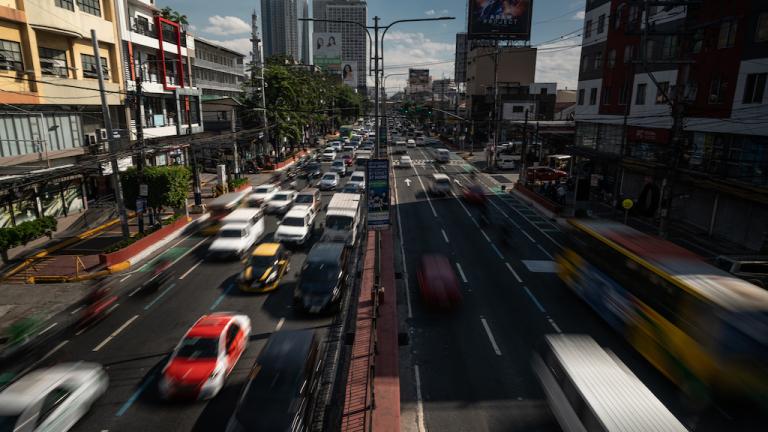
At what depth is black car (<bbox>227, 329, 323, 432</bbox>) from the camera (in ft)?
33.8

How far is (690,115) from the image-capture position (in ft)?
100

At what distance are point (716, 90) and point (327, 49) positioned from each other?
6038 inches

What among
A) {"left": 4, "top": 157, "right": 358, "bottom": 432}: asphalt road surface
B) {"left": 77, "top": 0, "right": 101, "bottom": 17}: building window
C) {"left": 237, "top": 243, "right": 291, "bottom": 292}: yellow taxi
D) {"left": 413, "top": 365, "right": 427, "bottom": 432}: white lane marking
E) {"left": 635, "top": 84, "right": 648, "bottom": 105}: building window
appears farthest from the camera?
{"left": 635, "top": 84, "right": 648, "bottom": 105}: building window

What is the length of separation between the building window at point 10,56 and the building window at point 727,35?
142 ft

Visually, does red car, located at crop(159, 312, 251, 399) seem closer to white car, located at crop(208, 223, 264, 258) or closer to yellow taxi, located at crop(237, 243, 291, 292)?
yellow taxi, located at crop(237, 243, 291, 292)

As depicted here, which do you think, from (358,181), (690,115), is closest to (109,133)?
(358,181)

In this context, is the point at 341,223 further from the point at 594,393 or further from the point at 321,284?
the point at 594,393

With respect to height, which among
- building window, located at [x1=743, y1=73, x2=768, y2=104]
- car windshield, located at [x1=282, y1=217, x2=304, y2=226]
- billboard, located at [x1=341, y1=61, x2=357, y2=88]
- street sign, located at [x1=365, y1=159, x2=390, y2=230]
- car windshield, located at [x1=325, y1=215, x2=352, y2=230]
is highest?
billboard, located at [x1=341, y1=61, x2=357, y2=88]

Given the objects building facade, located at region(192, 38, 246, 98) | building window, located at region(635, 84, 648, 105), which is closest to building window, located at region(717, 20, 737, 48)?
building window, located at region(635, 84, 648, 105)

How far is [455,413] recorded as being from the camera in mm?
12445

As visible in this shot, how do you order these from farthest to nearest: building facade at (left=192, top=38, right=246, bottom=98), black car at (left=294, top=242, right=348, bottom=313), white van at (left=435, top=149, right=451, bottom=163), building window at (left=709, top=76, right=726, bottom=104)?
1. building facade at (left=192, top=38, right=246, bottom=98)
2. white van at (left=435, top=149, right=451, bottom=163)
3. building window at (left=709, top=76, right=726, bottom=104)
4. black car at (left=294, top=242, right=348, bottom=313)

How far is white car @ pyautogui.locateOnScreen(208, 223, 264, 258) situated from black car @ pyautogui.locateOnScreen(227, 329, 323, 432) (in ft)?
40.1

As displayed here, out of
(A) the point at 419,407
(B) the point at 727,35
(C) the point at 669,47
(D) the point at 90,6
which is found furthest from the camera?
(D) the point at 90,6

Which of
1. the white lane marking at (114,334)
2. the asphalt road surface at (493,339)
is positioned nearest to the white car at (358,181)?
the asphalt road surface at (493,339)
